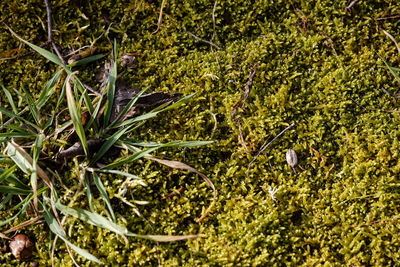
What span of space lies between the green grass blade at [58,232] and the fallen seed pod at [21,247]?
215 mm

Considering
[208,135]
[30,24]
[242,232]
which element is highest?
[30,24]

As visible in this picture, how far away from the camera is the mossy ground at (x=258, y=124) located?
2.14 m

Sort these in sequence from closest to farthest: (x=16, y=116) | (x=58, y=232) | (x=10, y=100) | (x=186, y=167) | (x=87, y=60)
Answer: (x=58, y=232) < (x=186, y=167) < (x=16, y=116) < (x=10, y=100) < (x=87, y=60)

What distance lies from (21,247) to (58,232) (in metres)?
0.31

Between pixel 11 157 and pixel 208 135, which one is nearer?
pixel 11 157

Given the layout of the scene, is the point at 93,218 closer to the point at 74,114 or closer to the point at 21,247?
the point at 21,247

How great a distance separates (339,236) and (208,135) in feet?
3.60

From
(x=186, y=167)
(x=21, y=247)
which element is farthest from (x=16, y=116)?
(x=186, y=167)

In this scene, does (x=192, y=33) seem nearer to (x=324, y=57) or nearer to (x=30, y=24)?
(x=324, y=57)

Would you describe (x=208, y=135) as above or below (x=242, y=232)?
above

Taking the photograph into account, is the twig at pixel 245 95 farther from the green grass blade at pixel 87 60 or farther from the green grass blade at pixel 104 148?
the green grass blade at pixel 87 60

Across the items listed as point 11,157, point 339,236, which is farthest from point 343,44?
point 11,157

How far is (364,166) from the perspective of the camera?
2295 mm

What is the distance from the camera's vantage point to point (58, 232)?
2.09 meters
